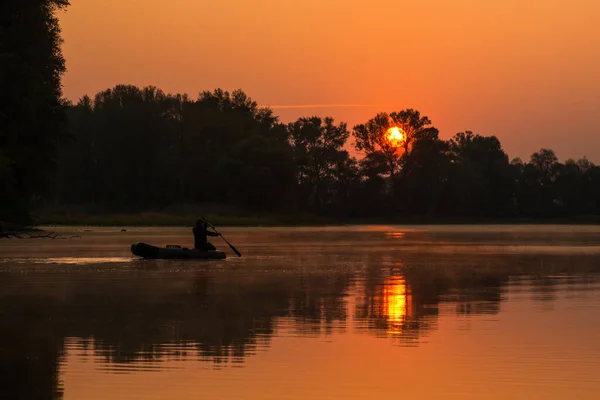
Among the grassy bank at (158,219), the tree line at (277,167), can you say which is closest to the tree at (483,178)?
the tree line at (277,167)

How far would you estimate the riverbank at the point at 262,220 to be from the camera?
132 metres

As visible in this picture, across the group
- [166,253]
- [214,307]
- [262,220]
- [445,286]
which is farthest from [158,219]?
[214,307]

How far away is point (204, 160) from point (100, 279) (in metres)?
118

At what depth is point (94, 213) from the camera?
5556 inches

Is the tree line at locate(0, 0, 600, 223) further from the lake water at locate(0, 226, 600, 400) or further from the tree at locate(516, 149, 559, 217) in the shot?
the lake water at locate(0, 226, 600, 400)

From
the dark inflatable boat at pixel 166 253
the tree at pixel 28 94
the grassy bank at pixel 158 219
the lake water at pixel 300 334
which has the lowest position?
the lake water at pixel 300 334

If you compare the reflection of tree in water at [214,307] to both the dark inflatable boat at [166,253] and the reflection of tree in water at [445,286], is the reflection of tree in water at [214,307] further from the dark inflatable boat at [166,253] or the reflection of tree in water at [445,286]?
the dark inflatable boat at [166,253]

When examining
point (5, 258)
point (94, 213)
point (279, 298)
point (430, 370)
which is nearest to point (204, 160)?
point (94, 213)

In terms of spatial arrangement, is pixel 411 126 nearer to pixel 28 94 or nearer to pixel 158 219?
pixel 158 219

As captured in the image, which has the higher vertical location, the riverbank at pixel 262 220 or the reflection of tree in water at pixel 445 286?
the riverbank at pixel 262 220

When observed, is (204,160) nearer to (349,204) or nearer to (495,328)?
(349,204)

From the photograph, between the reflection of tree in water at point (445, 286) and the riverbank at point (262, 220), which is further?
the riverbank at point (262, 220)

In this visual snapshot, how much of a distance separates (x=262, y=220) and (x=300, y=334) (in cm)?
12356

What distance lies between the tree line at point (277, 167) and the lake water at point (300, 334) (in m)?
Answer: 107
